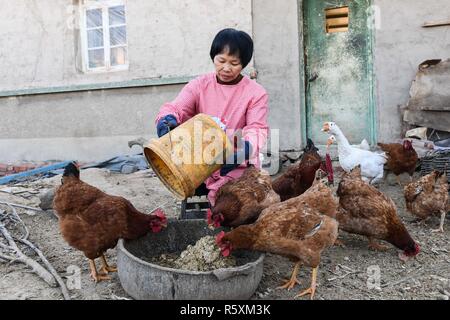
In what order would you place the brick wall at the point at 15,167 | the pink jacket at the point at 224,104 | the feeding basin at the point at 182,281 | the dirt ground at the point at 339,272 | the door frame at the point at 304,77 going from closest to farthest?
the feeding basin at the point at 182,281, the dirt ground at the point at 339,272, the pink jacket at the point at 224,104, the door frame at the point at 304,77, the brick wall at the point at 15,167

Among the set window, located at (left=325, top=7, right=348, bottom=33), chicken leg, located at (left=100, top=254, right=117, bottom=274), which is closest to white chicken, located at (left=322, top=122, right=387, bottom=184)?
window, located at (left=325, top=7, right=348, bottom=33)

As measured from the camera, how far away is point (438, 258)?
3.30 m

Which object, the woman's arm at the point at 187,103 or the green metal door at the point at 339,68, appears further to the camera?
the green metal door at the point at 339,68

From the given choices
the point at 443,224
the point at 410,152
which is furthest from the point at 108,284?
the point at 410,152

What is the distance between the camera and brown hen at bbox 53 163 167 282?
276 centimetres

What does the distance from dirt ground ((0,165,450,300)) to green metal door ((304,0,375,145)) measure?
266 cm

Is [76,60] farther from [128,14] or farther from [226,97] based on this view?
[226,97]

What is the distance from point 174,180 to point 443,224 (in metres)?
2.97

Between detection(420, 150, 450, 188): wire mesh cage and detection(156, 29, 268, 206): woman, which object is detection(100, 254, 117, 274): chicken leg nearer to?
detection(156, 29, 268, 206): woman

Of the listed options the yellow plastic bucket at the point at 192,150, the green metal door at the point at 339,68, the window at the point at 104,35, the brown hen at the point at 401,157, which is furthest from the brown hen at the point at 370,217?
the window at the point at 104,35

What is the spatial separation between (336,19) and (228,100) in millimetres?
4011

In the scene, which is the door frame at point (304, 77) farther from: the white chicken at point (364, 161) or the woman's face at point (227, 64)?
the woman's face at point (227, 64)

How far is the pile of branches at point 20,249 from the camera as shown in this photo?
2.79 m

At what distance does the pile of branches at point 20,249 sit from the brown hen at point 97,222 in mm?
278
